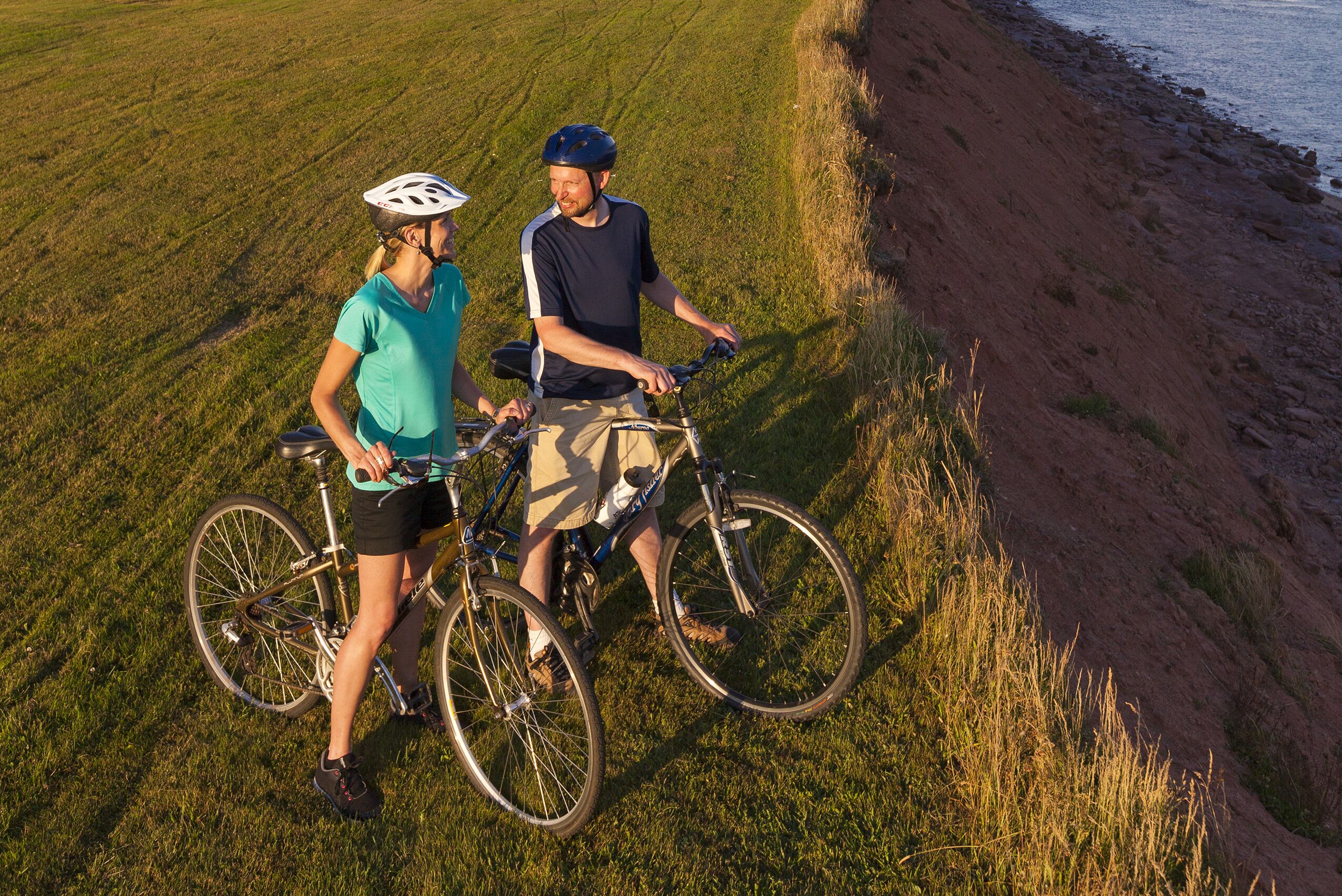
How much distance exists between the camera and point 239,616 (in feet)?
15.1

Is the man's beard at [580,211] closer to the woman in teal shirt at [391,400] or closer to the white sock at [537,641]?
the woman in teal shirt at [391,400]

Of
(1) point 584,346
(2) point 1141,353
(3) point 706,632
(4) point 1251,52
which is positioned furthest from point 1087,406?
(4) point 1251,52

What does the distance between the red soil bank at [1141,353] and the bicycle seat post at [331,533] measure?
442cm

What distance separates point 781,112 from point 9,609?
46.8 ft

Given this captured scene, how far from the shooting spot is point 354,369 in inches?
153

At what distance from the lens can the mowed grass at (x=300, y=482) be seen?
396cm

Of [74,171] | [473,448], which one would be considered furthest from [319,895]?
[74,171]

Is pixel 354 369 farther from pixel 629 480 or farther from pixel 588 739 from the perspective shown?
pixel 588 739

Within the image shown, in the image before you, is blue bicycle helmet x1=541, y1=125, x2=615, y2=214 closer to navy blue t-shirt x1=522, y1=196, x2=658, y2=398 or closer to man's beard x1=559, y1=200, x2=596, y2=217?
man's beard x1=559, y1=200, x2=596, y2=217

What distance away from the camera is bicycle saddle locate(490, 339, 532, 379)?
4.73 metres

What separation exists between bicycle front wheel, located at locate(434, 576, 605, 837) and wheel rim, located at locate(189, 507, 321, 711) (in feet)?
2.81

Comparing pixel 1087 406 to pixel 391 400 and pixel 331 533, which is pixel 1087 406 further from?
pixel 391 400

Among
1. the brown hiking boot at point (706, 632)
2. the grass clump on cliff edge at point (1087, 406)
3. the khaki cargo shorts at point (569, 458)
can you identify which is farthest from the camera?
the grass clump on cliff edge at point (1087, 406)

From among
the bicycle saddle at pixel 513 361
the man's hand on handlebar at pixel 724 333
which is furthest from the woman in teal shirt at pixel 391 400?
the man's hand on handlebar at pixel 724 333
